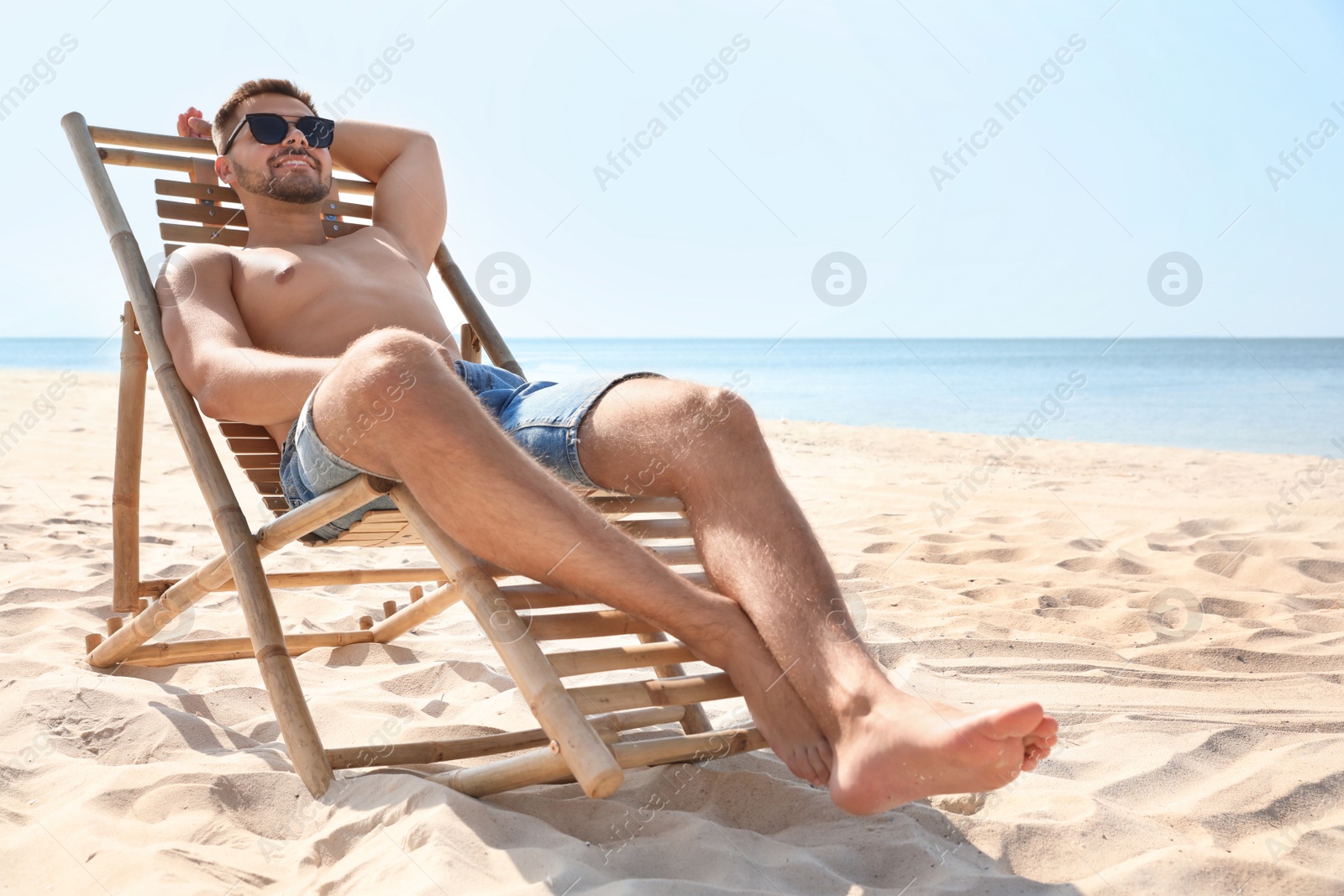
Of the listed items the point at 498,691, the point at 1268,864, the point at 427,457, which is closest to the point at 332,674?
the point at 498,691

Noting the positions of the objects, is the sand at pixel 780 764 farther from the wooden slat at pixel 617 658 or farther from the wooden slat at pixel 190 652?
the wooden slat at pixel 617 658

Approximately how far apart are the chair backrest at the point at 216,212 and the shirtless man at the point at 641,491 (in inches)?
18.0

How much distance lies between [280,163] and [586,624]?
5.56ft

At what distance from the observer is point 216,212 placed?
110 inches

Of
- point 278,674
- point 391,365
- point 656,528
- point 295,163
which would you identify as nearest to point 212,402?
point 278,674

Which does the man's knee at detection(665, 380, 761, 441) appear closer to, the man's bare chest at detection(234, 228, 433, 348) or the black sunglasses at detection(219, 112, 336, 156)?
the man's bare chest at detection(234, 228, 433, 348)

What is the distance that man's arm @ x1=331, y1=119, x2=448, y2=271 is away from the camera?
2.86 meters

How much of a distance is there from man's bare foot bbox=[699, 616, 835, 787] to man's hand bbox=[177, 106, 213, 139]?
2.34 metres

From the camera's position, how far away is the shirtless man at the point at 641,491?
1.30 meters

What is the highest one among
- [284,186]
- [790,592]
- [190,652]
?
[790,592]

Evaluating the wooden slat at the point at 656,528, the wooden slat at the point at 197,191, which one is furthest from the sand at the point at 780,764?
the wooden slat at the point at 197,191

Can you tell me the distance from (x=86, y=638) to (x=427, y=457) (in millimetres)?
1280

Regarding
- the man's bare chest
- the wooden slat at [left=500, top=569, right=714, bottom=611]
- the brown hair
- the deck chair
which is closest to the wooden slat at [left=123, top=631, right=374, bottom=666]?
the deck chair

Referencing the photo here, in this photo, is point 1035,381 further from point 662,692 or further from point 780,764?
point 662,692
